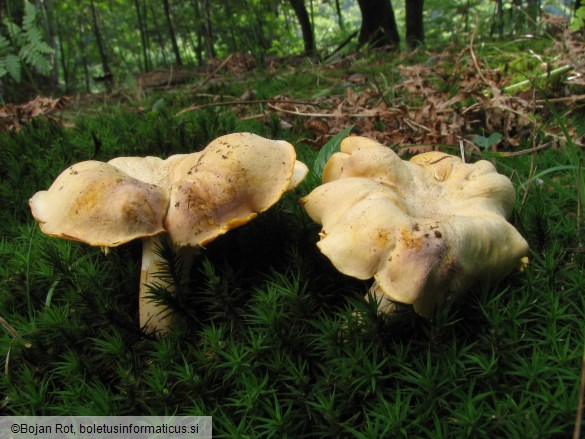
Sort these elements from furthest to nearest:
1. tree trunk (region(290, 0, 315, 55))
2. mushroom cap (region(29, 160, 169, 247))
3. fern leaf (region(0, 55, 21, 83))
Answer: tree trunk (region(290, 0, 315, 55)), fern leaf (region(0, 55, 21, 83)), mushroom cap (region(29, 160, 169, 247))

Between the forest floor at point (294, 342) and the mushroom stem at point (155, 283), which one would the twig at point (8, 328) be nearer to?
the forest floor at point (294, 342)

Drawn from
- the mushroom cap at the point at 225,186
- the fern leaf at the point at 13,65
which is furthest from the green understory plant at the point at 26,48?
the mushroom cap at the point at 225,186

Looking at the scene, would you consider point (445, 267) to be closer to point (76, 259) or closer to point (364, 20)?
point (76, 259)

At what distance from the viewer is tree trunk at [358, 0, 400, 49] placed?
9672 mm

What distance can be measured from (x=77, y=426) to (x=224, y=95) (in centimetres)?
453

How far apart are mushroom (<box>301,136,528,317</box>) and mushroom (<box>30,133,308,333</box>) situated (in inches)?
10.7

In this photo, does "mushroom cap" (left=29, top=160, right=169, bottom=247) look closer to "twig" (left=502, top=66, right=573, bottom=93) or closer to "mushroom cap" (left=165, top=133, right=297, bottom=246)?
"mushroom cap" (left=165, top=133, right=297, bottom=246)

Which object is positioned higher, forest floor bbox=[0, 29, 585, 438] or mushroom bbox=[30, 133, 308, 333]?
mushroom bbox=[30, 133, 308, 333]

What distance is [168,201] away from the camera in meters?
1.85

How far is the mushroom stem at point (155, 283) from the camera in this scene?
1936 mm

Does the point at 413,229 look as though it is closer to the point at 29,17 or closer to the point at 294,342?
the point at 294,342

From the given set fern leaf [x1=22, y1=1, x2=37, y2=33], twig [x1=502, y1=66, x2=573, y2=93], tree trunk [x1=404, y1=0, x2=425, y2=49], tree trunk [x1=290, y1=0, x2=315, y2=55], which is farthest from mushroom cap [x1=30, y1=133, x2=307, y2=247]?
tree trunk [x1=290, y1=0, x2=315, y2=55]

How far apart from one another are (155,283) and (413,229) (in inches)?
45.8

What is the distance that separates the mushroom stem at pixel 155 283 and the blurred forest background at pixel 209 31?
3.46 metres
